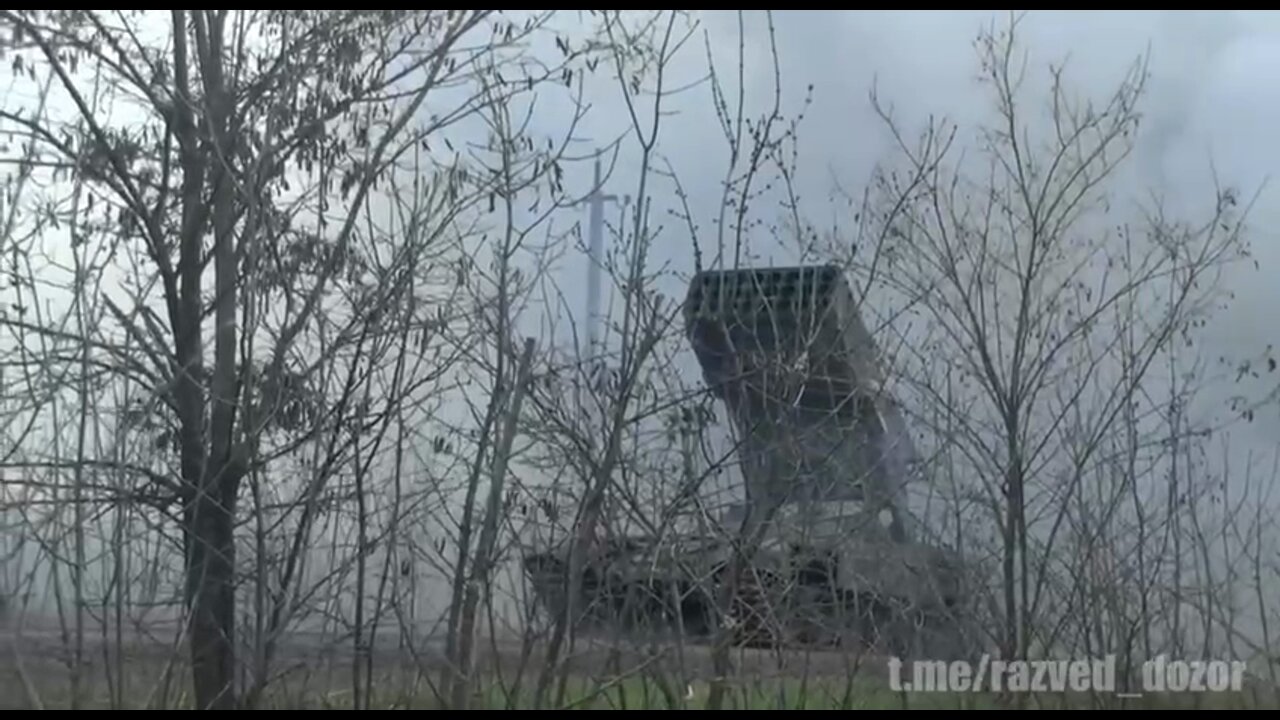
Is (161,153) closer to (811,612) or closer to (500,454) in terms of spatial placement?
(500,454)

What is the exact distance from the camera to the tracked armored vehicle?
292 inches

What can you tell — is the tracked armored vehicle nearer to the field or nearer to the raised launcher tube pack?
the raised launcher tube pack

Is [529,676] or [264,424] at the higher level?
[264,424]

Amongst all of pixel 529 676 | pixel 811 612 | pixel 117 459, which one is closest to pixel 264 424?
pixel 117 459

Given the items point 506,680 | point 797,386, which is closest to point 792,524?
point 797,386

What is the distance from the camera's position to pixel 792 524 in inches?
297

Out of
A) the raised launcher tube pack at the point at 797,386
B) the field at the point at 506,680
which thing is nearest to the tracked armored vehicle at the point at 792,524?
the raised launcher tube pack at the point at 797,386

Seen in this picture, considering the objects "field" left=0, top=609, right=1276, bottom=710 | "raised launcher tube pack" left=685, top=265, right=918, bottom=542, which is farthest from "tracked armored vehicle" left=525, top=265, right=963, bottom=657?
"field" left=0, top=609, right=1276, bottom=710

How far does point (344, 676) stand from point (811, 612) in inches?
88.5

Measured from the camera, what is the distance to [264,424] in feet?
23.6

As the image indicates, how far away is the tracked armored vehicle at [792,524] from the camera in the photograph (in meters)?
7.41

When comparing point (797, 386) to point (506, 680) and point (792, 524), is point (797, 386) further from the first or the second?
point (506, 680)
